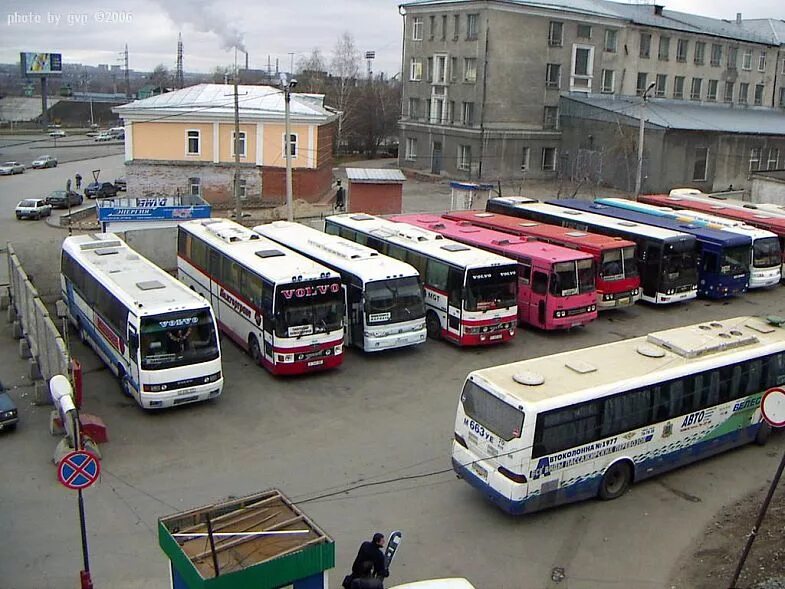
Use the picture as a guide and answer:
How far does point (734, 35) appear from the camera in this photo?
215ft

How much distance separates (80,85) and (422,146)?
13039 cm

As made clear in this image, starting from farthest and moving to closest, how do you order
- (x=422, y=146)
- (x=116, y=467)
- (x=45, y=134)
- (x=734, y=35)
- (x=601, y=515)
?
(x=45, y=134)
(x=734, y=35)
(x=422, y=146)
(x=116, y=467)
(x=601, y=515)

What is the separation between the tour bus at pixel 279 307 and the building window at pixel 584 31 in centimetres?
4077

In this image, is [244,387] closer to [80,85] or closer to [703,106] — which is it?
[703,106]

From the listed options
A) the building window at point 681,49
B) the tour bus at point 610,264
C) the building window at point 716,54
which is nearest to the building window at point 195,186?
the tour bus at point 610,264

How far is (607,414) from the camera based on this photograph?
40.8ft

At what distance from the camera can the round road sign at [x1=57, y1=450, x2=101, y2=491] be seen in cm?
995

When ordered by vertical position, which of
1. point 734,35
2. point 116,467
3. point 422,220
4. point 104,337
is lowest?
point 116,467

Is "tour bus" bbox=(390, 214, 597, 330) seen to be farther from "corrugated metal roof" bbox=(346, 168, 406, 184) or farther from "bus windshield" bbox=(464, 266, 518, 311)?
"corrugated metal roof" bbox=(346, 168, 406, 184)

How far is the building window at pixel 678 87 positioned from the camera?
61.3m

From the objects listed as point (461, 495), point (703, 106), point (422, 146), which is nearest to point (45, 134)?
point (422, 146)

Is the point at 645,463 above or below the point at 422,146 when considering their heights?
below

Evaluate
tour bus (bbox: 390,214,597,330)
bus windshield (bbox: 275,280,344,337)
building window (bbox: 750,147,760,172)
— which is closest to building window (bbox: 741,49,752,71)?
building window (bbox: 750,147,760,172)

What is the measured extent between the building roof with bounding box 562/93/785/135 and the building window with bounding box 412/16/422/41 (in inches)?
436
